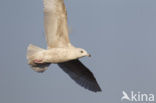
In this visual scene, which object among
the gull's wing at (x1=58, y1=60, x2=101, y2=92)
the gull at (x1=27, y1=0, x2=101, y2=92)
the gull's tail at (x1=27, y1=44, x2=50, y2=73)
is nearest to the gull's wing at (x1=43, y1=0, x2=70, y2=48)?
the gull at (x1=27, y1=0, x2=101, y2=92)

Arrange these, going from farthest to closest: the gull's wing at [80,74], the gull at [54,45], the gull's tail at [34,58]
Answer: the gull's wing at [80,74], the gull's tail at [34,58], the gull at [54,45]

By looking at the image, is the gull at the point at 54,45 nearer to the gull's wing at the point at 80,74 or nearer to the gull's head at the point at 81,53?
the gull's head at the point at 81,53

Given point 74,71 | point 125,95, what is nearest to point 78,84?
point 74,71

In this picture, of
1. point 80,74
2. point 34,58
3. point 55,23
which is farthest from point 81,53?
point 80,74

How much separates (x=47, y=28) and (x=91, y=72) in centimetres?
180

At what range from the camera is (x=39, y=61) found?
43.9ft

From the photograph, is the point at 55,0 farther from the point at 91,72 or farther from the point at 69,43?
the point at 91,72

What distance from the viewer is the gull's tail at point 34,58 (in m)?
13.5

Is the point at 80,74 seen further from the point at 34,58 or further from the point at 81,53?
the point at 34,58

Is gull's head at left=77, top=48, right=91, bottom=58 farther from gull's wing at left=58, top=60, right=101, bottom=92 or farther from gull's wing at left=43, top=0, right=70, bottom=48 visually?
gull's wing at left=58, top=60, right=101, bottom=92

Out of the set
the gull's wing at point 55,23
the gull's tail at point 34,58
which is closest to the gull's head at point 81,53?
the gull's wing at point 55,23

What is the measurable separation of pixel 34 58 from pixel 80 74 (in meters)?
1.53

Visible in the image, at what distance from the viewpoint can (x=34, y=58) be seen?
13.5 meters

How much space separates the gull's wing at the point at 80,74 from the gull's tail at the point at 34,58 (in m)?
0.73
